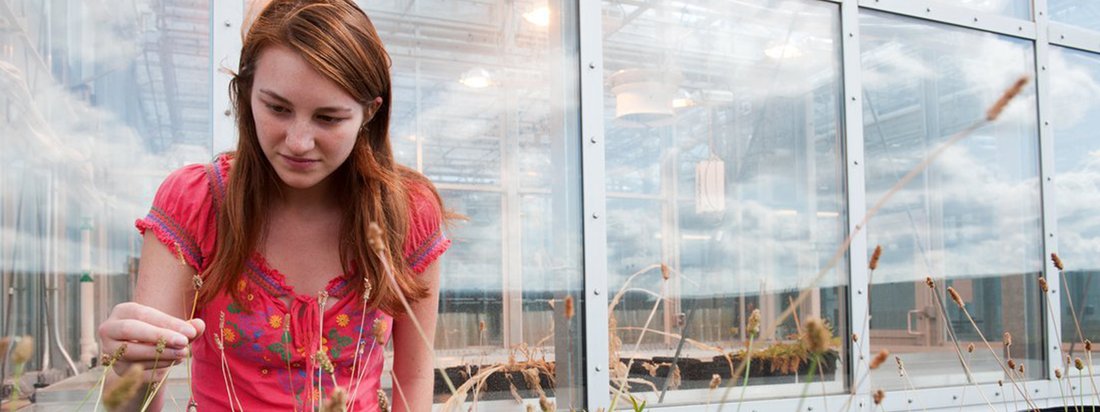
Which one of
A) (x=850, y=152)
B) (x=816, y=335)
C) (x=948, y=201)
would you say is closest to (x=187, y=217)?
(x=816, y=335)

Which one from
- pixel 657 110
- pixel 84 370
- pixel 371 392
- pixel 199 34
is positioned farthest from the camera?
pixel 657 110

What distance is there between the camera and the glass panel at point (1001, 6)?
3.22 m

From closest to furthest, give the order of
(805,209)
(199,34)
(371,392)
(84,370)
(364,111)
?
(364,111), (371,392), (84,370), (199,34), (805,209)

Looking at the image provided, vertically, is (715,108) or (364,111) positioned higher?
(715,108)

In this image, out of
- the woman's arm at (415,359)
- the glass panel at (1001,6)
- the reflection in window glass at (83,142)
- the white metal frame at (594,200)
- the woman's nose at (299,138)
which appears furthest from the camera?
the glass panel at (1001,6)

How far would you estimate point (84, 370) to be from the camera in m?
1.78

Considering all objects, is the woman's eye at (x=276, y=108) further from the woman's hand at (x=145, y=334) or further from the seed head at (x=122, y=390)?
the seed head at (x=122, y=390)

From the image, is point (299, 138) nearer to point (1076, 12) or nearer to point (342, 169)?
point (342, 169)

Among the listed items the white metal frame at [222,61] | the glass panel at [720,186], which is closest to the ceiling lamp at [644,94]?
the glass panel at [720,186]

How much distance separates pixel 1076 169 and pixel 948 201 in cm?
73

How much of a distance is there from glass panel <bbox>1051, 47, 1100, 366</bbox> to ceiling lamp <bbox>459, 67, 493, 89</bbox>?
2.43m

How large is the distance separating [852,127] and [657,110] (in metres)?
0.78

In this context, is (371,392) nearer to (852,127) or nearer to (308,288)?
(308,288)

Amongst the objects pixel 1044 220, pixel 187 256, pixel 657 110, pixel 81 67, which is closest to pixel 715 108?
pixel 657 110
